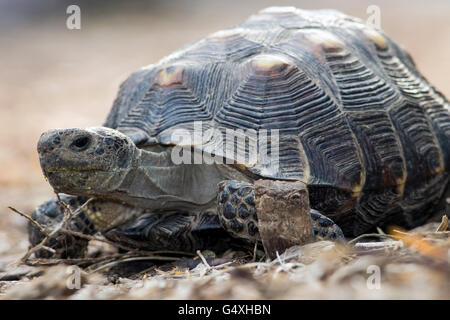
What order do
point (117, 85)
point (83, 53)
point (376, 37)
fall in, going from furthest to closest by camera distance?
point (83, 53)
point (117, 85)
point (376, 37)

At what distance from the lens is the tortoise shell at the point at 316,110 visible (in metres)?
3.62

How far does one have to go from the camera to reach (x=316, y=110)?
3.75m

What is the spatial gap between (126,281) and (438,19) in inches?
749

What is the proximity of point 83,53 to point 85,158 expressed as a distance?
17.0 m

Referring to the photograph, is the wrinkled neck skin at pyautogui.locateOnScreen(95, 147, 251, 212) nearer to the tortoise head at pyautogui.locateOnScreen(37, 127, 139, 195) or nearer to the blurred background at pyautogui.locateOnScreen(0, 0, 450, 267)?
the tortoise head at pyautogui.locateOnScreen(37, 127, 139, 195)

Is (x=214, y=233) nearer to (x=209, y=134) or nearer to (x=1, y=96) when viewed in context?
(x=209, y=134)

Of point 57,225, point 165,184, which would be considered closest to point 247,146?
point 165,184

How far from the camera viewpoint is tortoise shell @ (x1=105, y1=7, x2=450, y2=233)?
362 cm

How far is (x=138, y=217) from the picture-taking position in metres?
4.02

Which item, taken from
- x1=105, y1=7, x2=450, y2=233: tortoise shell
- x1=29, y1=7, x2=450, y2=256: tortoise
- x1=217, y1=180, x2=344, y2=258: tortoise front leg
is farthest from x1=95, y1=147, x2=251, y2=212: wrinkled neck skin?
x1=217, y1=180, x2=344, y2=258: tortoise front leg

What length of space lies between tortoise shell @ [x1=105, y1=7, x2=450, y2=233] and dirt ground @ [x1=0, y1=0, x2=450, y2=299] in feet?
3.03

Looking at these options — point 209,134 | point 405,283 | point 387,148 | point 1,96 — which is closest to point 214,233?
point 209,134

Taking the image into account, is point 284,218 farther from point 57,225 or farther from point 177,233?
point 57,225

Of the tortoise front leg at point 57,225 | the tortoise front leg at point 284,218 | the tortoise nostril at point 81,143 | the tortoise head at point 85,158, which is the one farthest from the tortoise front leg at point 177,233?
the tortoise nostril at point 81,143
